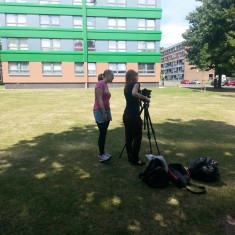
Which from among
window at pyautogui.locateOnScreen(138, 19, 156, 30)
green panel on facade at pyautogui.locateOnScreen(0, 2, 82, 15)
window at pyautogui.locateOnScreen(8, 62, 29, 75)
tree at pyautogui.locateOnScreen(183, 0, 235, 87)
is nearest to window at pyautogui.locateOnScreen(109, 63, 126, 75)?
window at pyautogui.locateOnScreen(138, 19, 156, 30)

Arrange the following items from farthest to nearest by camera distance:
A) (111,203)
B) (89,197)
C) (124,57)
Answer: (124,57) → (89,197) → (111,203)

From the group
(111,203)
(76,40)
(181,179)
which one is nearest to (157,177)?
(181,179)

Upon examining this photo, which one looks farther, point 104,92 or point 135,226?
point 104,92

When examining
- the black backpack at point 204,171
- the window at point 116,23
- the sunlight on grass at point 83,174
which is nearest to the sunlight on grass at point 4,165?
the sunlight on grass at point 83,174

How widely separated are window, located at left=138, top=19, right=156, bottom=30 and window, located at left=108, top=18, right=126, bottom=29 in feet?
8.15

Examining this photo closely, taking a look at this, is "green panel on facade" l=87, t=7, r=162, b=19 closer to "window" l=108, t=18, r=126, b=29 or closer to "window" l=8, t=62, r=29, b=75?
"window" l=108, t=18, r=126, b=29

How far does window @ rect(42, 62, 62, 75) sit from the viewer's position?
39.0 meters

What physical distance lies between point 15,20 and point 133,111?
1478 inches

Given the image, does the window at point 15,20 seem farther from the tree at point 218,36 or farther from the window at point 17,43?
the tree at point 218,36

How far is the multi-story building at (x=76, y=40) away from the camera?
37531 millimetres

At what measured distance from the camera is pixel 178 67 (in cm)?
12188

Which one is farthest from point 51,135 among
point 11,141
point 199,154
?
point 199,154

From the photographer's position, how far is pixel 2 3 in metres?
36.8

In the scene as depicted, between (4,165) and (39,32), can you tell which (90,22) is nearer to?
(39,32)
